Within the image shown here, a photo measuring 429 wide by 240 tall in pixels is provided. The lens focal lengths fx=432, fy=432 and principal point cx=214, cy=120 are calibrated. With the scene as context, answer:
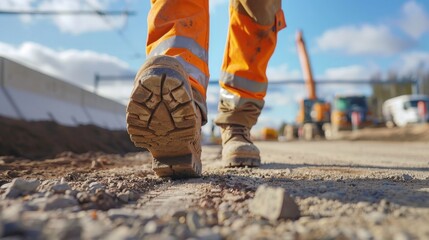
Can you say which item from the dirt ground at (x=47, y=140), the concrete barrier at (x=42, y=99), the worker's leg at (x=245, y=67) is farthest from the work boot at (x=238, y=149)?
the concrete barrier at (x=42, y=99)

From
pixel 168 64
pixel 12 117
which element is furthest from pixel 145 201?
pixel 12 117

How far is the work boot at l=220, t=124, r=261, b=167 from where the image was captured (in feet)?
7.79

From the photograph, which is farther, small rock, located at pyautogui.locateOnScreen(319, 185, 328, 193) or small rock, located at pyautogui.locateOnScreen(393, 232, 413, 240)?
small rock, located at pyautogui.locateOnScreen(319, 185, 328, 193)

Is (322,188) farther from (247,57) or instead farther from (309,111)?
(309,111)

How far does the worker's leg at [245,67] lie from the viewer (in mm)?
2459

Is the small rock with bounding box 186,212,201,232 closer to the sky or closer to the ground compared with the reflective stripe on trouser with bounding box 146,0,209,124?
closer to the ground

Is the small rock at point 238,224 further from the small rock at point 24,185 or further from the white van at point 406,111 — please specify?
the white van at point 406,111

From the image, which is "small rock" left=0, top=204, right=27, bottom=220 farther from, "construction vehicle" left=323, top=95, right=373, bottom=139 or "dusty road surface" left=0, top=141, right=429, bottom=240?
"construction vehicle" left=323, top=95, right=373, bottom=139

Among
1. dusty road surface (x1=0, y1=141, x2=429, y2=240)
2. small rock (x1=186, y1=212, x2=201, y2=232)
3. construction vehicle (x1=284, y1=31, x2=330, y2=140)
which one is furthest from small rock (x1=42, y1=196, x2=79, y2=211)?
Answer: construction vehicle (x1=284, y1=31, x2=330, y2=140)

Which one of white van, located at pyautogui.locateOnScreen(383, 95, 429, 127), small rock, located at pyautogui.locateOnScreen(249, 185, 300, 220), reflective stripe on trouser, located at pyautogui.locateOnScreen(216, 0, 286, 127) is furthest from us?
white van, located at pyautogui.locateOnScreen(383, 95, 429, 127)

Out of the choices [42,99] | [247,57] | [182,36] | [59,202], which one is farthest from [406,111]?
[59,202]

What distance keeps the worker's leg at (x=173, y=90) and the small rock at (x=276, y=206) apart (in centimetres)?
57

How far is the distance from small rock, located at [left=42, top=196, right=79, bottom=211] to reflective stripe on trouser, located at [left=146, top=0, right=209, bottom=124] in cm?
79

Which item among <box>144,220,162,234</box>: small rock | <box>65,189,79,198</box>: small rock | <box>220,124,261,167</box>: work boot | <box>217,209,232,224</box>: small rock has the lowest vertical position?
<box>217,209,232,224</box>: small rock
